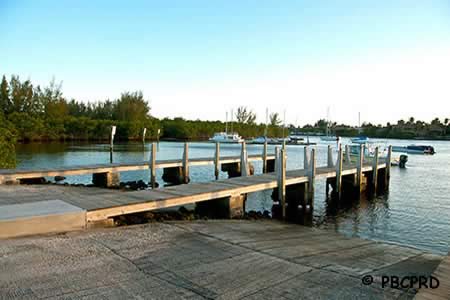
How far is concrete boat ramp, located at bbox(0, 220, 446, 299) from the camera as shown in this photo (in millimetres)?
3824

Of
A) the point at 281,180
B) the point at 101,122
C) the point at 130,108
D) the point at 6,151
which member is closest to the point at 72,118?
the point at 101,122

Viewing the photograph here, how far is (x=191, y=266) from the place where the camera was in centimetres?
464

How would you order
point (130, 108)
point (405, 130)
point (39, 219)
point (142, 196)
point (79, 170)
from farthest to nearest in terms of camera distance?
point (405, 130) < point (130, 108) < point (79, 170) < point (142, 196) < point (39, 219)

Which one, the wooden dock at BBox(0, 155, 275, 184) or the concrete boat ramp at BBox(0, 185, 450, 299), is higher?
the wooden dock at BBox(0, 155, 275, 184)

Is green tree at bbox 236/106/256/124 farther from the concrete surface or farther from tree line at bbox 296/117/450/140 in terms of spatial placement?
the concrete surface

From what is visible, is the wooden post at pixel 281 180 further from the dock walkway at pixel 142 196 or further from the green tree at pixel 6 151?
the green tree at pixel 6 151

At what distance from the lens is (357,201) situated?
15.3 meters

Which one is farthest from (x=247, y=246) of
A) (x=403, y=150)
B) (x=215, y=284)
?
(x=403, y=150)

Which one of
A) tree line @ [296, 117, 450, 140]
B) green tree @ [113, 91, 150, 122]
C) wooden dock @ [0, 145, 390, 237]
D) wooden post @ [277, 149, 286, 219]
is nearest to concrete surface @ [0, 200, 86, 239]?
wooden dock @ [0, 145, 390, 237]

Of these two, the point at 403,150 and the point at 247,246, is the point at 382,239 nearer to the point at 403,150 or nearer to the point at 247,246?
the point at 247,246

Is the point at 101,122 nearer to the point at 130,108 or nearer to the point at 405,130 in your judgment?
the point at 130,108

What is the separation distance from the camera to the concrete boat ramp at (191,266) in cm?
382

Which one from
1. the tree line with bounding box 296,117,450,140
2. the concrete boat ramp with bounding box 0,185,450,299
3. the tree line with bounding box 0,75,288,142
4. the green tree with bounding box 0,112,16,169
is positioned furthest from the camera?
the tree line with bounding box 296,117,450,140

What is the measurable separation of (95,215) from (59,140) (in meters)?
53.0
